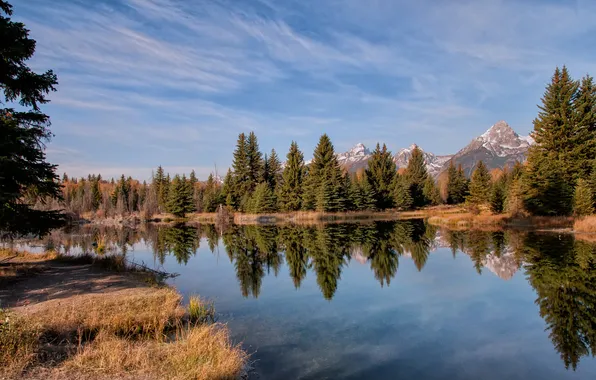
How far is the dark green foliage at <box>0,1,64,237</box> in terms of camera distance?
1184 centimetres

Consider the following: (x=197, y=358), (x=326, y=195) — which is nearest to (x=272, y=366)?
(x=197, y=358)

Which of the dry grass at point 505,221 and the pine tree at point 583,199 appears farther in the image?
the dry grass at point 505,221

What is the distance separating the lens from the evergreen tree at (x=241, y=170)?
6662 cm

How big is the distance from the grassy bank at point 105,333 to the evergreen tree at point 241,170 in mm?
53076

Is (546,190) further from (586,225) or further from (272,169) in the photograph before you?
(272,169)

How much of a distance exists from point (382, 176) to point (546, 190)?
3452 cm

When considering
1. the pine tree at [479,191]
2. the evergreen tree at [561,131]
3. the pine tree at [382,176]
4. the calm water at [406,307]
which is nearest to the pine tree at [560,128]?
the evergreen tree at [561,131]

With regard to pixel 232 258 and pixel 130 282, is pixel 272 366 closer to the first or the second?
pixel 130 282

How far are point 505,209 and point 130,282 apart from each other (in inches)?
1729

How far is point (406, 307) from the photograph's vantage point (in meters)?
12.6

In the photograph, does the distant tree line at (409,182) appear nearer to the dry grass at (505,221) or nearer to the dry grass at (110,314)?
the dry grass at (505,221)

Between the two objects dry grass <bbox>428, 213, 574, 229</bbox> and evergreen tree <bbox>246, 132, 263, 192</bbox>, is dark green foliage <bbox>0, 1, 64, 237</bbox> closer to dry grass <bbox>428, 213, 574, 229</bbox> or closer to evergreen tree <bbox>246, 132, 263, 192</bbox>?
dry grass <bbox>428, 213, 574, 229</bbox>

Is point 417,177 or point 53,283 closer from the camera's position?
point 53,283

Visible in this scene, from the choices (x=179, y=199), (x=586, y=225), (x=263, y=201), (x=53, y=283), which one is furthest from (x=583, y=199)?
(x=179, y=199)
